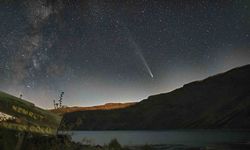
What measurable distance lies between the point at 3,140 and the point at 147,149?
35.4 meters

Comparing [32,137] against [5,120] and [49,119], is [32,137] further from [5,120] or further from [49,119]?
[5,120]

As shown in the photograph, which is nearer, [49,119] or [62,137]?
[49,119]

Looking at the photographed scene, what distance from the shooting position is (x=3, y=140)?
8344mm

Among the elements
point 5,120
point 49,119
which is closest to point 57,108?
point 49,119

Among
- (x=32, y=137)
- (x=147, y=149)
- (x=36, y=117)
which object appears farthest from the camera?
(x=147, y=149)

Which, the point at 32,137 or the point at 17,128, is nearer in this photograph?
the point at 17,128

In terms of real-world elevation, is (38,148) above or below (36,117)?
below

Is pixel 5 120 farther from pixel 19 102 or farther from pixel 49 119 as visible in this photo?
pixel 49 119

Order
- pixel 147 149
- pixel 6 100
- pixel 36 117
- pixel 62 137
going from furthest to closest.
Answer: pixel 147 149 < pixel 62 137 < pixel 36 117 < pixel 6 100

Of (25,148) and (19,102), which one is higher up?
(19,102)

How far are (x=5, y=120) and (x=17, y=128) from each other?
0.41m

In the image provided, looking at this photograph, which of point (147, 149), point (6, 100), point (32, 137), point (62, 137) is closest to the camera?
point (6, 100)

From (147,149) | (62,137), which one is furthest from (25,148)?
(147,149)

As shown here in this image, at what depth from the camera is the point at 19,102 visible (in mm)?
8672
